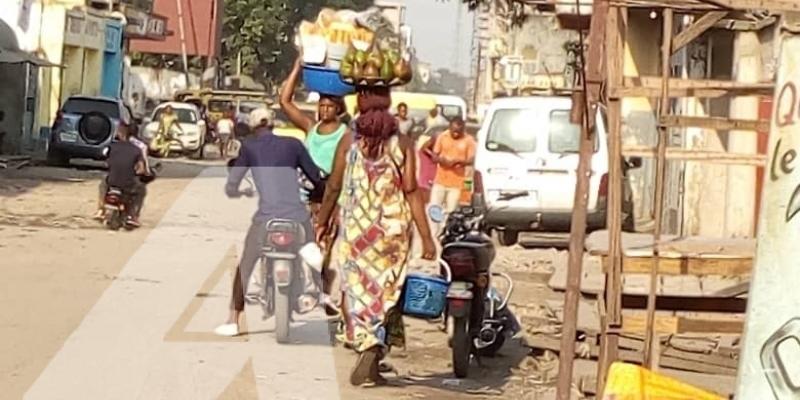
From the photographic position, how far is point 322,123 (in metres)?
10.4

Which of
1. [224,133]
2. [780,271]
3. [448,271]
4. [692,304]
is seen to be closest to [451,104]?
[224,133]

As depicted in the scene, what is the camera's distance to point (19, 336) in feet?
31.2

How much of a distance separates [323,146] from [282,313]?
4.69ft

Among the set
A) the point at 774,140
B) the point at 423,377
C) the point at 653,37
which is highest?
the point at 653,37

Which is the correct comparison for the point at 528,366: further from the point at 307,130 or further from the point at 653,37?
the point at 653,37

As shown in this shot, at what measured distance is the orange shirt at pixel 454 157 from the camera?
1798 centimetres

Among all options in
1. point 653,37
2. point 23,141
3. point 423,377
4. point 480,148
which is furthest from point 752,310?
point 23,141

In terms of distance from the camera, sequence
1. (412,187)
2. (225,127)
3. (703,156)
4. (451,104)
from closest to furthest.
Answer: (703,156) → (412,187) → (451,104) → (225,127)

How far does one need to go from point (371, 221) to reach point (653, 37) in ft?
36.6

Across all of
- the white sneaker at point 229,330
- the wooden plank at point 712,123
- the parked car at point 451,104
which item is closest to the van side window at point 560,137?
the white sneaker at point 229,330

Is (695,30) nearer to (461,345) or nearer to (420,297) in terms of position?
(420,297)

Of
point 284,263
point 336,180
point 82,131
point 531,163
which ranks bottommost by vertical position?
point 284,263

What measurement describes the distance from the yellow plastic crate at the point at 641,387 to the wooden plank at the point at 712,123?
0.98 metres

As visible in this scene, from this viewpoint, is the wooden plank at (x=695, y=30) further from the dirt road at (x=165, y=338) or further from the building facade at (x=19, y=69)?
the building facade at (x=19, y=69)
